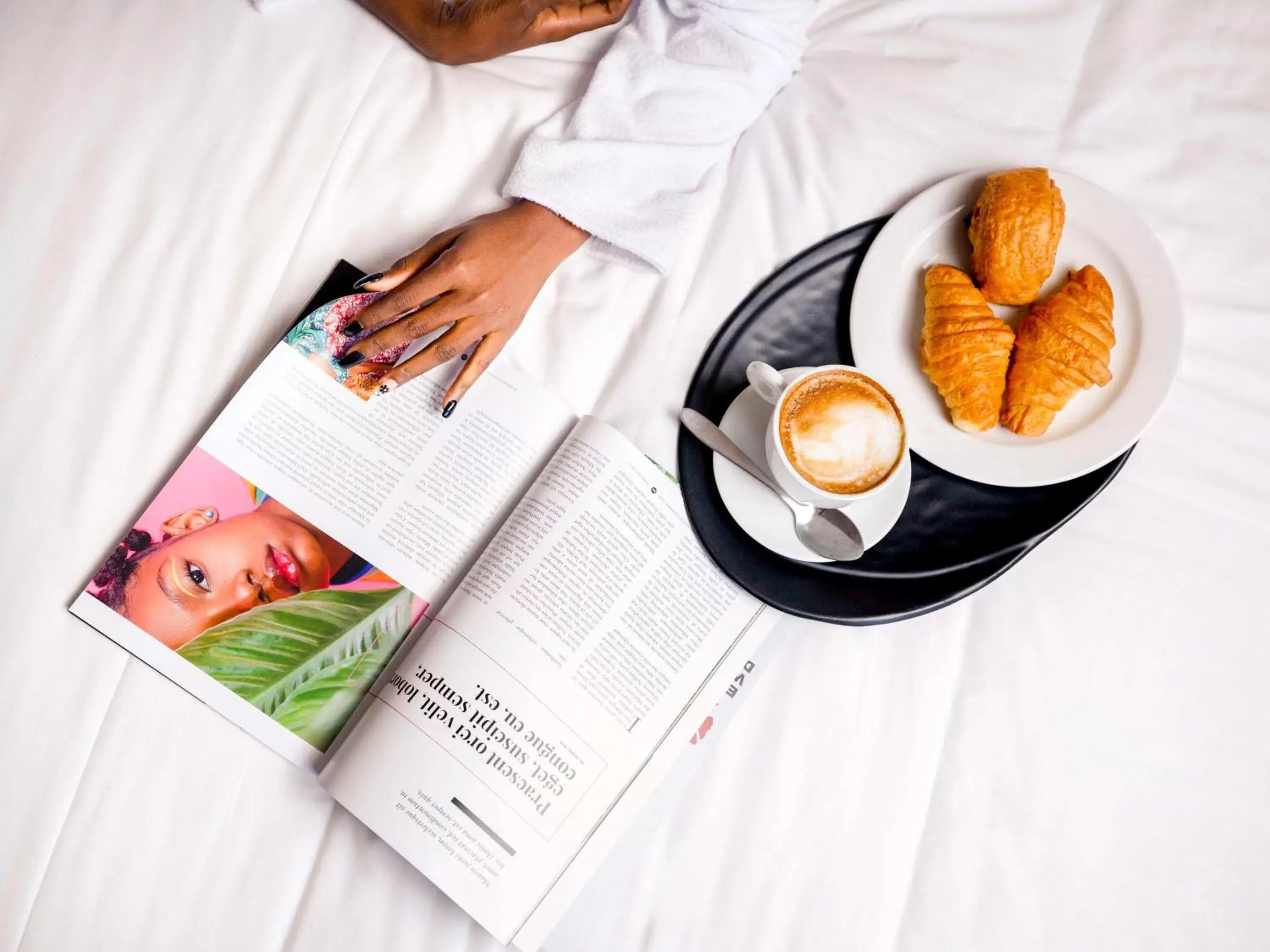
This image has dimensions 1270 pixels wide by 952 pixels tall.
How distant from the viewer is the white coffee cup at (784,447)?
566mm

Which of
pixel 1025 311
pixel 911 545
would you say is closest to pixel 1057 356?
pixel 1025 311

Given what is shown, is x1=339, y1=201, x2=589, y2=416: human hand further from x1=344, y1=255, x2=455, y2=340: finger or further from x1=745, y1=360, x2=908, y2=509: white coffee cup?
x1=745, y1=360, x2=908, y2=509: white coffee cup

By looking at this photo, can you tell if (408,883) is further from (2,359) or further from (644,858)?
(2,359)

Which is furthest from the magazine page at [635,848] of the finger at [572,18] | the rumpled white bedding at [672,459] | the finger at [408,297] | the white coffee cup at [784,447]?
the finger at [572,18]

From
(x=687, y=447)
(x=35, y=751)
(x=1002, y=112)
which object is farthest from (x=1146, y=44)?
(x=35, y=751)

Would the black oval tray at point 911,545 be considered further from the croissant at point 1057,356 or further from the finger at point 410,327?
the finger at point 410,327

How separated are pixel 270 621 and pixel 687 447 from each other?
0.33 metres

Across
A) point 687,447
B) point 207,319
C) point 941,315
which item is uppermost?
point 941,315

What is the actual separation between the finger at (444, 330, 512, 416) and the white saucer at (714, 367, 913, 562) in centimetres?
18

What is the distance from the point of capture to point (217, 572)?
0.64m

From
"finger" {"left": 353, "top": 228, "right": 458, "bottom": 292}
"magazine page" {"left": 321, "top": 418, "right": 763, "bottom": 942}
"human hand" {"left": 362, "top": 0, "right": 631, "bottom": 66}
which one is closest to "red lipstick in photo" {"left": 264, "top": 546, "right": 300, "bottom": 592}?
"magazine page" {"left": 321, "top": 418, "right": 763, "bottom": 942}

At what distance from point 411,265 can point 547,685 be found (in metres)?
0.32

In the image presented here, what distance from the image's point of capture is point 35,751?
613 millimetres

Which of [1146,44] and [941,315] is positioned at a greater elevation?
[1146,44]
